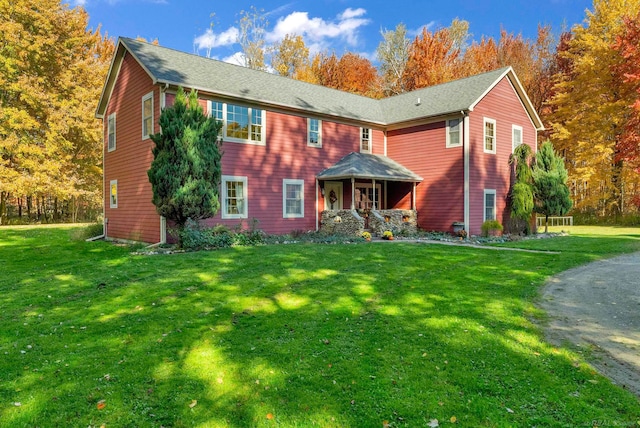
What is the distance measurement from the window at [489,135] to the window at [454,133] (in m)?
1.53

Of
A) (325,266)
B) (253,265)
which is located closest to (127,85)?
(253,265)

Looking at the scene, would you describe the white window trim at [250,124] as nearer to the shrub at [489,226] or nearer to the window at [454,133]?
the window at [454,133]

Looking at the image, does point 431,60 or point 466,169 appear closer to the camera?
point 466,169

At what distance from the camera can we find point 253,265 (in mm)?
8891

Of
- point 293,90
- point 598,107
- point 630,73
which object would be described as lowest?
point 293,90

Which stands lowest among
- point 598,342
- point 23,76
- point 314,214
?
point 598,342

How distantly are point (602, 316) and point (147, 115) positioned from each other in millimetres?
13761

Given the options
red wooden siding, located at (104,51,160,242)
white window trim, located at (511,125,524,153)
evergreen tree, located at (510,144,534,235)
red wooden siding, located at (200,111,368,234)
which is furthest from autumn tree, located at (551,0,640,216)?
red wooden siding, located at (104,51,160,242)

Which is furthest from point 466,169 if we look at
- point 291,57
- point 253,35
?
point 291,57

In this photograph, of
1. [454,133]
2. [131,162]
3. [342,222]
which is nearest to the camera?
[131,162]

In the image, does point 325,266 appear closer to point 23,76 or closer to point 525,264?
point 525,264

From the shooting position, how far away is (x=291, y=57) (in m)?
34.3

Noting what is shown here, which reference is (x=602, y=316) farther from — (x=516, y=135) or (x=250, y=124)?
(x=516, y=135)

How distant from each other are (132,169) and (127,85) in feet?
10.5
